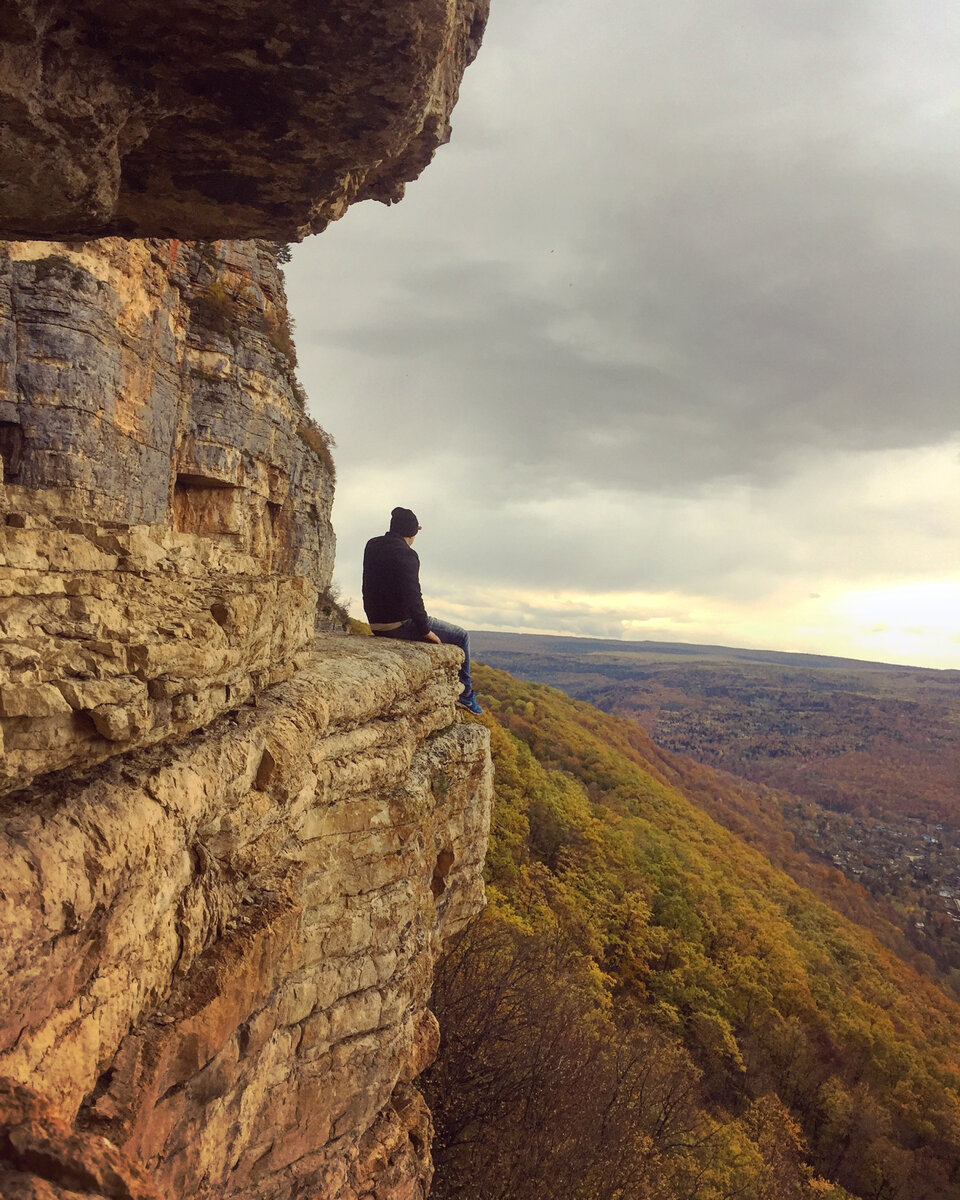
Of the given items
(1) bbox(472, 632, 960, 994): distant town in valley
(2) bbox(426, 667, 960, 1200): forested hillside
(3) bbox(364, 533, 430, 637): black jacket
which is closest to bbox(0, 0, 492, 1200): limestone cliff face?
(3) bbox(364, 533, 430, 637): black jacket

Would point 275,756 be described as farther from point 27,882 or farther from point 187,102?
point 187,102

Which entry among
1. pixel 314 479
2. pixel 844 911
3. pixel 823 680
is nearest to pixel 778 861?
pixel 844 911

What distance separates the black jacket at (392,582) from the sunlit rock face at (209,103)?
13.1ft

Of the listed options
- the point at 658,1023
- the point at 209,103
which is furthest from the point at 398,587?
the point at 658,1023

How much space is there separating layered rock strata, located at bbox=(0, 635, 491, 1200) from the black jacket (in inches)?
45.3

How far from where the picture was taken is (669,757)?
237 feet

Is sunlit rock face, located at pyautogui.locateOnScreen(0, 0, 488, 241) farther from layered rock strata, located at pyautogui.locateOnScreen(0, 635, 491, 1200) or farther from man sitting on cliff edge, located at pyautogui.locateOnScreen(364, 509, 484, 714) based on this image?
man sitting on cliff edge, located at pyautogui.locateOnScreen(364, 509, 484, 714)

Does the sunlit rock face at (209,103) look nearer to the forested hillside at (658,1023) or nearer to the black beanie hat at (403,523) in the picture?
the black beanie hat at (403,523)

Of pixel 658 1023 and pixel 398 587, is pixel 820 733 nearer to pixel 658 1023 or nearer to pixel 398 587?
pixel 658 1023

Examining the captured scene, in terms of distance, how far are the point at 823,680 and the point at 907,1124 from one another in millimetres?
191921

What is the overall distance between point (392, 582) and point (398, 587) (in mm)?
92

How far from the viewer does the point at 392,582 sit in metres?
7.62

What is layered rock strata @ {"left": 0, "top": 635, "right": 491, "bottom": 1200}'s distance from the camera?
2.15 m

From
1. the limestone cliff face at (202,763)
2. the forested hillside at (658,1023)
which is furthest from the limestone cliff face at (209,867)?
the forested hillside at (658,1023)
